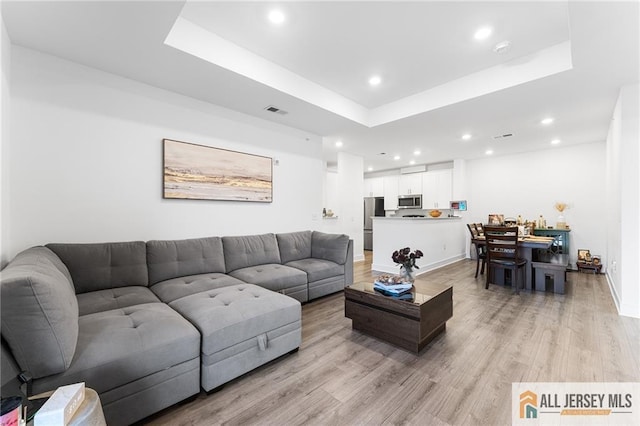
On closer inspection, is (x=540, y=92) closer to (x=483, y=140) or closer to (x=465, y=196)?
(x=483, y=140)

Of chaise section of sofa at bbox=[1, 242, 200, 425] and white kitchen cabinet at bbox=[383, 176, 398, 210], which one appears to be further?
white kitchen cabinet at bbox=[383, 176, 398, 210]

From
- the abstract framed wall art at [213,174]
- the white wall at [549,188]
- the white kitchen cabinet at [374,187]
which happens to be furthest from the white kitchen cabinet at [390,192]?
the abstract framed wall art at [213,174]

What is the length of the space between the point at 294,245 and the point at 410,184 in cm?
517

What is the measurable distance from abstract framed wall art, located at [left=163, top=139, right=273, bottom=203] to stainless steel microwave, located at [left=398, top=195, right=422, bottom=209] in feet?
16.4

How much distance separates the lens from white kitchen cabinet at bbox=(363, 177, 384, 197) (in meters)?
8.58

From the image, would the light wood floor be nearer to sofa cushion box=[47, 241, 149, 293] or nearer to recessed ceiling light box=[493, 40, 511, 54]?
sofa cushion box=[47, 241, 149, 293]

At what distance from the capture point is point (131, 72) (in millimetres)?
2736

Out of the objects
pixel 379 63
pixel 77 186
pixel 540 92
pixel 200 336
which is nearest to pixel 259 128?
pixel 379 63

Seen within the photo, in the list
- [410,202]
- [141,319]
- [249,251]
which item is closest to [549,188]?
[410,202]

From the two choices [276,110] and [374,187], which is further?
[374,187]

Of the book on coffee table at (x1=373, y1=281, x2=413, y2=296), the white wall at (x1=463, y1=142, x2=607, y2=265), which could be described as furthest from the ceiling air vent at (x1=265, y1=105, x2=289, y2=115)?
the white wall at (x1=463, y1=142, x2=607, y2=265)

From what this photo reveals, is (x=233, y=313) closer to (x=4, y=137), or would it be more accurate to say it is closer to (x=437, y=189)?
(x=4, y=137)
